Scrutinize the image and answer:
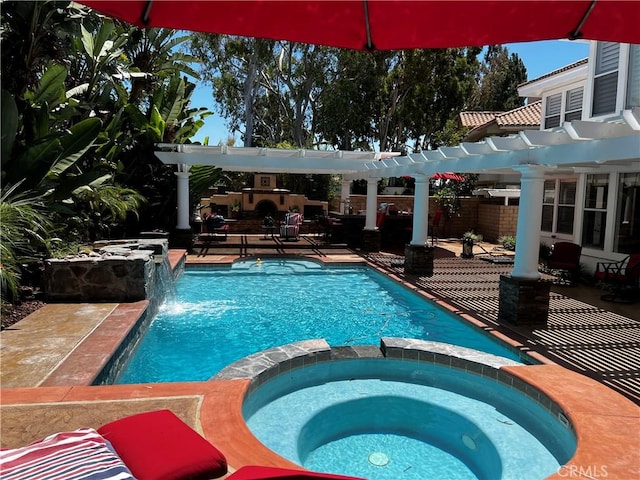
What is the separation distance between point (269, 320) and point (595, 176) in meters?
10.2

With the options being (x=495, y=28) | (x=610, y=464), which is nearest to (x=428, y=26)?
(x=495, y=28)

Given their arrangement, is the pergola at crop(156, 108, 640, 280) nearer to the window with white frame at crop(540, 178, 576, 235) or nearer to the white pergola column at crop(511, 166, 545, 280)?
the white pergola column at crop(511, 166, 545, 280)

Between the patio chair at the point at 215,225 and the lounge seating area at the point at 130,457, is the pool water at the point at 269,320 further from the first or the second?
the patio chair at the point at 215,225

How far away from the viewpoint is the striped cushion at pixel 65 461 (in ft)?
8.11

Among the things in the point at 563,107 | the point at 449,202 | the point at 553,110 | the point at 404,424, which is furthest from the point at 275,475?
the point at 449,202

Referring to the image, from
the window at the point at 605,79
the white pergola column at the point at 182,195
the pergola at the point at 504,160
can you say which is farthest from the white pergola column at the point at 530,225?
the white pergola column at the point at 182,195

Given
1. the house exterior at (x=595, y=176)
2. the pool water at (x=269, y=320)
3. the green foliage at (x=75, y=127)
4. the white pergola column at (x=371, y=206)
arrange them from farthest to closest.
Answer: the white pergola column at (x=371, y=206) < the house exterior at (x=595, y=176) < the green foliage at (x=75, y=127) < the pool water at (x=269, y=320)

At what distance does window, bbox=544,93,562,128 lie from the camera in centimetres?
→ 1393

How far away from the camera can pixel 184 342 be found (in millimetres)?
7547

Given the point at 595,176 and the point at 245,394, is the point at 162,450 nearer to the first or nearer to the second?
the point at 245,394

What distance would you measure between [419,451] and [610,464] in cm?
171

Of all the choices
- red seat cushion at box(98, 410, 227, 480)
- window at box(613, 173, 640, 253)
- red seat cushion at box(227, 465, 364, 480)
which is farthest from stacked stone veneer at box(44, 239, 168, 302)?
window at box(613, 173, 640, 253)

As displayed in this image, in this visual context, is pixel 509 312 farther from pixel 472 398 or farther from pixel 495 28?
pixel 495 28

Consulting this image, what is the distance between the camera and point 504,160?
898cm
